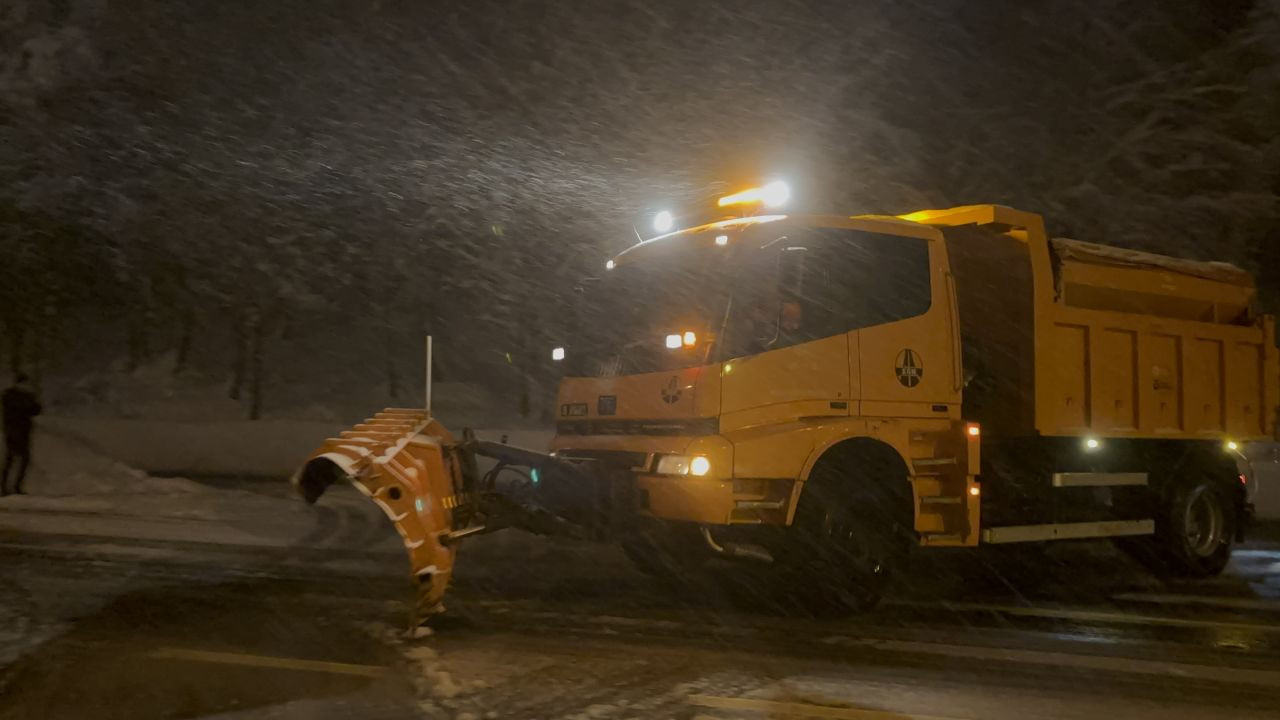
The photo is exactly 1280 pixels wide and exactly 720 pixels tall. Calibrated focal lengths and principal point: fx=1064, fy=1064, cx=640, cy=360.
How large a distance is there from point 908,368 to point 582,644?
11.0 ft

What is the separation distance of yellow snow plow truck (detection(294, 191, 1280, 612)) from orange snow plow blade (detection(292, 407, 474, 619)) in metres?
0.02

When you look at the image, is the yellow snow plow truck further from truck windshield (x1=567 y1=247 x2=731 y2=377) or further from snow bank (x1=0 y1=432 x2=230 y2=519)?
snow bank (x1=0 y1=432 x2=230 y2=519)

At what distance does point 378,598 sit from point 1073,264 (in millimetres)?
6588

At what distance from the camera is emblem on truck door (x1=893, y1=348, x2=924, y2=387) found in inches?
320

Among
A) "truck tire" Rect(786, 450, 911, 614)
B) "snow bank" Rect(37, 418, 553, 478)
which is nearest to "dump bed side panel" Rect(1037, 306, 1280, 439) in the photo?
"truck tire" Rect(786, 450, 911, 614)

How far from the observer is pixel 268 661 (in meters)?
6.07

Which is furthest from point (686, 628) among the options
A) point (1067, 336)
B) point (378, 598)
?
point (1067, 336)

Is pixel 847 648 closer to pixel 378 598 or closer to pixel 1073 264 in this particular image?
pixel 378 598

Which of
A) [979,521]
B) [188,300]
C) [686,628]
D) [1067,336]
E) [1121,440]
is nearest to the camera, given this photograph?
[686,628]

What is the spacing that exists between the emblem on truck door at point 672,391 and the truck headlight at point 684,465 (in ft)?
1.41

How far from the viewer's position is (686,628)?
7.32 metres

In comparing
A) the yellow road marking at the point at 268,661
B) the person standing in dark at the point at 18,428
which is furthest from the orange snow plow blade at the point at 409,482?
the person standing in dark at the point at 18,428

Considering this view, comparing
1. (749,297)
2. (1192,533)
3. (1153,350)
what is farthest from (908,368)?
(1192,533)

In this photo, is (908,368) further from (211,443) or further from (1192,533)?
(211,443)
